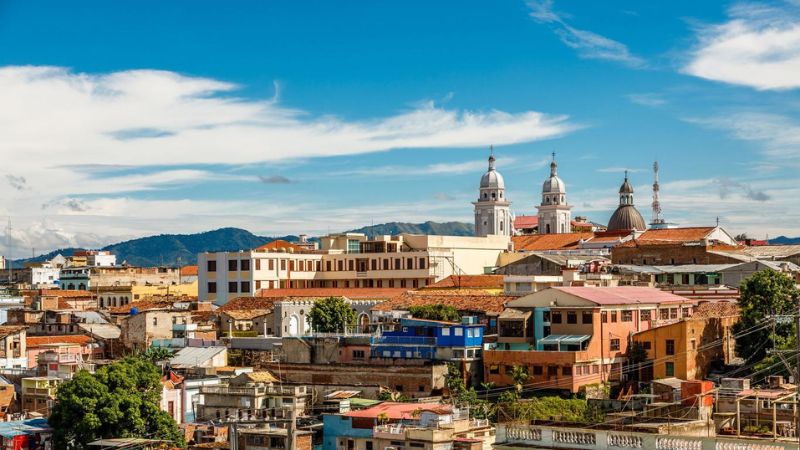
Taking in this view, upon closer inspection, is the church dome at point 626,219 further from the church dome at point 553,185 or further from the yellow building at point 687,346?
the yellow building at point 687,346

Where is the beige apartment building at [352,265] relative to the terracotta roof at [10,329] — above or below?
above

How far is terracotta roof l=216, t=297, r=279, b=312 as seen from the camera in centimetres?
7175

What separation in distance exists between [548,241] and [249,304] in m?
36.7

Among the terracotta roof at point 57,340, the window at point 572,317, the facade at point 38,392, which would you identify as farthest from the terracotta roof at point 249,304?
the window at point 572,317

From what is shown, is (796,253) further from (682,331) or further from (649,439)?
(649,439)

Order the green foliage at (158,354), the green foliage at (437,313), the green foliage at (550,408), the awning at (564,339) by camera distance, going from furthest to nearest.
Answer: the green foliage at (158,354) → the green foliage at (437,313) → the awning at (564,339) → the green foliage at (550,408)

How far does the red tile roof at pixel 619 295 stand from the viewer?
4838 cm

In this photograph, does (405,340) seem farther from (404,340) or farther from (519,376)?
(519,376)

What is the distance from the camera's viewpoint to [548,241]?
102000mm

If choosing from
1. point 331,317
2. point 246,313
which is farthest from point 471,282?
point 246,313

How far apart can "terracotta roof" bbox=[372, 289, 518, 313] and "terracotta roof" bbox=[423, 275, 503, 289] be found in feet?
6.96

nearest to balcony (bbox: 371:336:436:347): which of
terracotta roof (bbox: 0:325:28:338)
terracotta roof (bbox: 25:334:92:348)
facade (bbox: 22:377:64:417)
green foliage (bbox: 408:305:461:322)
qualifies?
green foliage (bbox: 408:305:461:322)

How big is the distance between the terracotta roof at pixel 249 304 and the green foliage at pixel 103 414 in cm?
2778

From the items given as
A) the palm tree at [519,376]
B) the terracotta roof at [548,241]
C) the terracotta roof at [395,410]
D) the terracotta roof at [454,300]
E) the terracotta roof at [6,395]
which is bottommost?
the terracotta roof at [6,395]
